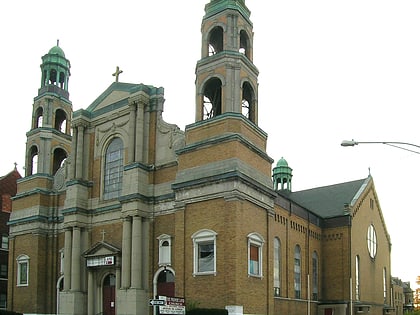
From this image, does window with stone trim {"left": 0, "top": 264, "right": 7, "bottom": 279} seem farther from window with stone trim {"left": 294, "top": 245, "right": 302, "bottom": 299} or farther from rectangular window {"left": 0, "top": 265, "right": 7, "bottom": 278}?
window with stone trim {"left": 294, "top": 245, "right": 302, "bottom": 299}

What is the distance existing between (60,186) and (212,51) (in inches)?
594

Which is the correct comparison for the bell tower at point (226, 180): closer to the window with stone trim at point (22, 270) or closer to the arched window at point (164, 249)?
the arched window at point (164, 249)

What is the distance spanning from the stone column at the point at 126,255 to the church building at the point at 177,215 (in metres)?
0.06

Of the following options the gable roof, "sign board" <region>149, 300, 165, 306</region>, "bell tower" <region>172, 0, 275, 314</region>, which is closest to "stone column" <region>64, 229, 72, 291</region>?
the gable roof

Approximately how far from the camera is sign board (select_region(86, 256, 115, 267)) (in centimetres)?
3522

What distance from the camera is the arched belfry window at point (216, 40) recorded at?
34594 mm

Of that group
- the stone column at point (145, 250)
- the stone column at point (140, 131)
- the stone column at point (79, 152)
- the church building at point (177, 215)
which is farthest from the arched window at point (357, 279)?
the stone column at point (79, 152)

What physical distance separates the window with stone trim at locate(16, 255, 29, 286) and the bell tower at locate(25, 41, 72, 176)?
6.15 meters

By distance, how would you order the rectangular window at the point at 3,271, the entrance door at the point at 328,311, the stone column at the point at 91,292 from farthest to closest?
1. the rectangular window at the point at 3,271
2. the entrance door at the point at 328,311
3. the stone column at the point at 91,292

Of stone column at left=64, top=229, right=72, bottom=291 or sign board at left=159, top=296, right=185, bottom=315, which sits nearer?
sign board at left=159, top=296, right=185, bottom=315

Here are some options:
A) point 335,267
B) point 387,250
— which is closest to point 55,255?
point 335,267

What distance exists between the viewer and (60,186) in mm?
42344

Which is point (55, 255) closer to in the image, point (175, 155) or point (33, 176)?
point (33, 176)

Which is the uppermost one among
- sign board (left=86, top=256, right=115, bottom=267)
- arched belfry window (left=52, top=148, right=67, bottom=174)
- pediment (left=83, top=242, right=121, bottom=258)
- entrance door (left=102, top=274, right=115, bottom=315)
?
arched belfry window (left=52, top=148, right=67, bottom=174)
